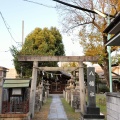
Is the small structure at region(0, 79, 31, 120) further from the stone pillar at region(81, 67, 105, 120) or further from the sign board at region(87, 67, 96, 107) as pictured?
the sign board at region(87, 67, 96, 107)

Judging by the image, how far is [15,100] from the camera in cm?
1363

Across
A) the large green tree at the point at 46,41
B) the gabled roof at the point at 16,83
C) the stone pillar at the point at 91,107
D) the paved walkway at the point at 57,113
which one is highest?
the large green tree at the point at 46,41

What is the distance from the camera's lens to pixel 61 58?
1498 cm

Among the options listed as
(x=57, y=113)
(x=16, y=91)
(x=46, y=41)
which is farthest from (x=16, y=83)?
(x=46, y=41)

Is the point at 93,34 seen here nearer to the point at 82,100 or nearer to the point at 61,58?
the point at 61,58

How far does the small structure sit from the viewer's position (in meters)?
12.3

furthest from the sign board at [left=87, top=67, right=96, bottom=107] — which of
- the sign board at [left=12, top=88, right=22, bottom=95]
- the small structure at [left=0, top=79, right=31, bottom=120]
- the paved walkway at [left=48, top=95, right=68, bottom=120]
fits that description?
the sign board at [left=12, top=88, right=22, bottom=95]

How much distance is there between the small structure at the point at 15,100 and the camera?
12.3 metres

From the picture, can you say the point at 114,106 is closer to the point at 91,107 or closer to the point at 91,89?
the point at 91,107

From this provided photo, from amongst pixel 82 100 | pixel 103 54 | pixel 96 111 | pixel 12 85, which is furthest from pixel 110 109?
pixel 103 54

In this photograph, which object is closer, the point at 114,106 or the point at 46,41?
the point at 114,106

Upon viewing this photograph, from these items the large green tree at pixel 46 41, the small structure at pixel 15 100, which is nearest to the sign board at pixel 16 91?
the small structure at pixel 15 100

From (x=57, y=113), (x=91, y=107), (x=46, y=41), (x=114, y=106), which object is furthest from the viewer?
(x=46, y=41)

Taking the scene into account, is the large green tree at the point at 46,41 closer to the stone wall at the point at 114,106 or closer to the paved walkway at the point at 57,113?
the paved walkway at the point at 57,113
